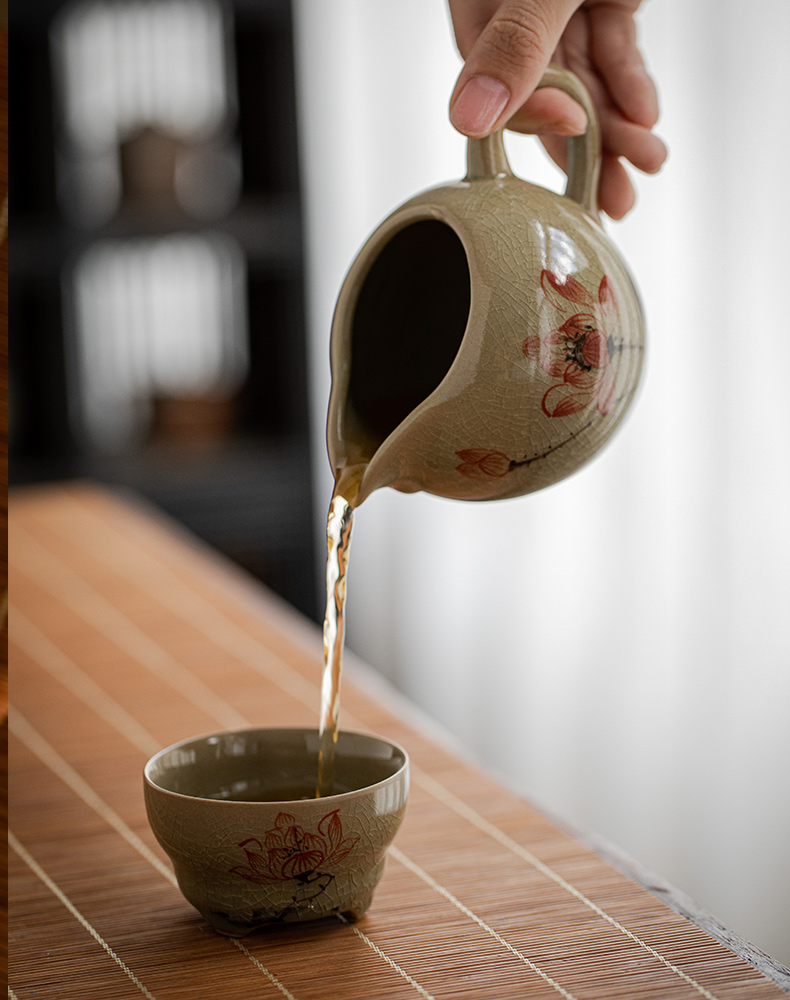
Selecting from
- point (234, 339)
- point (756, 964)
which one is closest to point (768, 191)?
point (234, 339)

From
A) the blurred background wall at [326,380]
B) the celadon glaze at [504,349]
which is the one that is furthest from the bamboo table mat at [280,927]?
the blurred background wall at [326,380]

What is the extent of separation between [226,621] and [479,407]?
0.74 m

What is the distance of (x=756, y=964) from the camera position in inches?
27.4

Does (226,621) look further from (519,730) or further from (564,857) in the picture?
(519,730)

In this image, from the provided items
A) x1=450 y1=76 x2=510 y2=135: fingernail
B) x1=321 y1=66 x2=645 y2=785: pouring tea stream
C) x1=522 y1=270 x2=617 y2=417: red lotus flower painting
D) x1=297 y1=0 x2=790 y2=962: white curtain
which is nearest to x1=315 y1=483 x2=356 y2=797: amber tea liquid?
x1=321 y1=66 x2=645 y2=785: pouring tea stream

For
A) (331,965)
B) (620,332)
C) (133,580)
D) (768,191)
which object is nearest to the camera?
(331,965)

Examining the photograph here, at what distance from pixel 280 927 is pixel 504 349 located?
37 centimetres

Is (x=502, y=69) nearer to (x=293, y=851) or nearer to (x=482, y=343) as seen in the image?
(x=482, y=343)

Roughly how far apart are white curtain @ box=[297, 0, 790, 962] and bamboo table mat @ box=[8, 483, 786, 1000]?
35.6 inches

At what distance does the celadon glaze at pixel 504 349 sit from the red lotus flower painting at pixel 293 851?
206 mm

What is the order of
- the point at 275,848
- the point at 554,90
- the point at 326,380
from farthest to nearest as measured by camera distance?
the point at 326,380, the point at 554,90, the point at 275,848

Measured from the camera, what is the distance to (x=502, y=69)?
2.72 ft

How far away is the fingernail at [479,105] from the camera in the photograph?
822 mm

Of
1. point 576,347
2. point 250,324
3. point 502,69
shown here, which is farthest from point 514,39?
point 250,324
